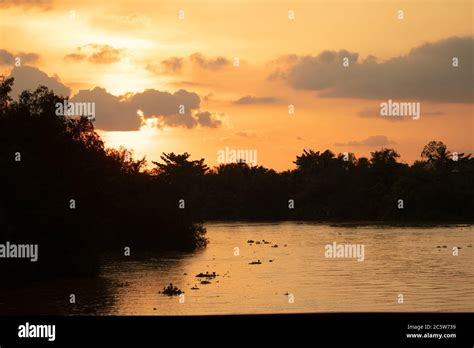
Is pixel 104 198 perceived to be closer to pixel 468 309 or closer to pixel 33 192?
pixel 33 192

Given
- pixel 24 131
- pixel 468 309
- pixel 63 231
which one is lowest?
pixel 468 309

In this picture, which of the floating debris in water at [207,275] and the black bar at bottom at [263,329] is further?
the floating debris in water at [207,275]

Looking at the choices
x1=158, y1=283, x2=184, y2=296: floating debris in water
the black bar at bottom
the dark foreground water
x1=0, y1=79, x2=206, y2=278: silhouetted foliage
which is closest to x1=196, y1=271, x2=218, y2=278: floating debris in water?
the dark foreground water

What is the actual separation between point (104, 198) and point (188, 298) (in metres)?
15.0

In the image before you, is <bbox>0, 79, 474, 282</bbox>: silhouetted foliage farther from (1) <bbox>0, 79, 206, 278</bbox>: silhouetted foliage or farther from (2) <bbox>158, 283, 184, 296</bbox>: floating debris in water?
(2) <bbox>158, 283, 184, 296</bbox>: floating debris in water

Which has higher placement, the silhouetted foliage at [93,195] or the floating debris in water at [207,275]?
the silhouetted foliage at [93,195]

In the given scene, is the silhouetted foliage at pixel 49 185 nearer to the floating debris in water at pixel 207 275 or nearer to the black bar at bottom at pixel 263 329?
the floating debris in water at pixel 207 275

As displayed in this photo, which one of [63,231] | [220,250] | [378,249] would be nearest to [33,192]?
[63,231]

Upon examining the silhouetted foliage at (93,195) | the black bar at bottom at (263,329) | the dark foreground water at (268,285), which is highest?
the silhouetted foliage at (93,195)

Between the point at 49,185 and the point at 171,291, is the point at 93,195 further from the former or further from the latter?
the point at 171,291

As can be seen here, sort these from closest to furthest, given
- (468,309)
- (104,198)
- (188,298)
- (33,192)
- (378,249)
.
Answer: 1. (468,309)
2. (188,298)
3. (33,192)
4. (104,198)
5. (378,249)

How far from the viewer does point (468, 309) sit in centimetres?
4112

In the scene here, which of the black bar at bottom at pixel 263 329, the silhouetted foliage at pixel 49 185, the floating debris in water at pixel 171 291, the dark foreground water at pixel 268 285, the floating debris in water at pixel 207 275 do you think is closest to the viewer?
the black bar at bottom at pixel 263 329

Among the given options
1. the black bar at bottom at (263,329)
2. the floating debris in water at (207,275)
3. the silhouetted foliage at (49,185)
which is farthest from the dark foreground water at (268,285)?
the black bar at bottom at (263,329)
